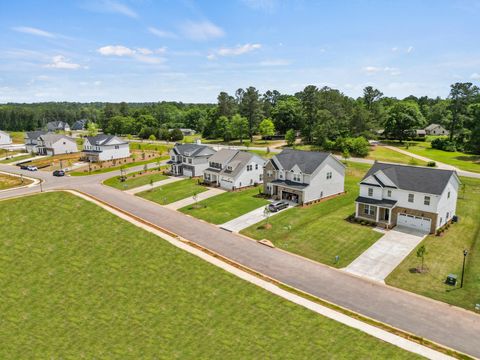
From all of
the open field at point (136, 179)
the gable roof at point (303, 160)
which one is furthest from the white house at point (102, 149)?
the gable roof at point (303, 160)

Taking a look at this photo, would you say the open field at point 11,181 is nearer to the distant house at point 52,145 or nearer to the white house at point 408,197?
the distant house at point 52,145

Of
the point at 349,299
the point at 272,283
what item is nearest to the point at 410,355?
the point at 349,299

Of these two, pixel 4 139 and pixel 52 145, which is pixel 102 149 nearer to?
pixel 52 145

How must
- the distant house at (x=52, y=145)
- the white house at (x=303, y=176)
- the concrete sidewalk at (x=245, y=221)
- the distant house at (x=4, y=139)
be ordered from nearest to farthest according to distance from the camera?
the concrete sidewalk at (x=245, y=221)
the white house at (x=303, y=176)
the distant house at (x=52, y=145)
the distant house at (x=4, y=139)

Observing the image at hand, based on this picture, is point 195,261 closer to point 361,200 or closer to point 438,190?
point 361,200

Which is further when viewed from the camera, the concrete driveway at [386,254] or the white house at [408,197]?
the white house at [408,197]

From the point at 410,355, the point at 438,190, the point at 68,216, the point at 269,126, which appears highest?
the point at 269,126
